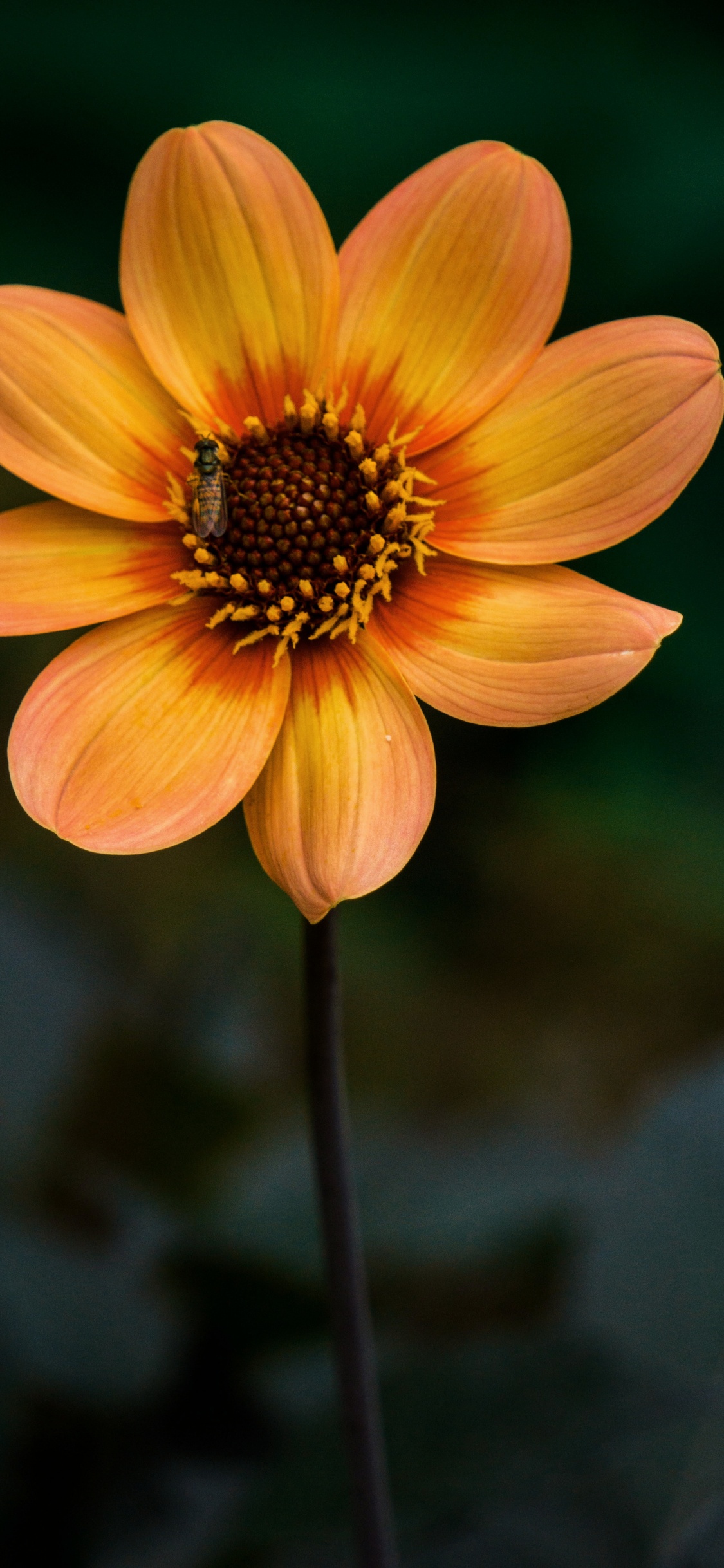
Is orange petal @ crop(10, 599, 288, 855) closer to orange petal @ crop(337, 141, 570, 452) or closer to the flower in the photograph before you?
the flower

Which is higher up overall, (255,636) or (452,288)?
(452,288)

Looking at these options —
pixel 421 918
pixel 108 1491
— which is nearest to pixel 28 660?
pixel 421 918

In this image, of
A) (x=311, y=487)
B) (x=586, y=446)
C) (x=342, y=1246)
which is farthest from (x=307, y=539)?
(x=342, y=1246)

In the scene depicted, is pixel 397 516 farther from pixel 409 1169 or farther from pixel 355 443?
pixel 409 1169

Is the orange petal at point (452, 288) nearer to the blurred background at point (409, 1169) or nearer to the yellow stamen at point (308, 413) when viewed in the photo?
the yellow stamen at point (308, 413)

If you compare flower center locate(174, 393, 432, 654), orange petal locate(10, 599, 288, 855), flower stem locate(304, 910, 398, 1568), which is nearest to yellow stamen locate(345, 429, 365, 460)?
flower center locate(174, 393, 432, 654)

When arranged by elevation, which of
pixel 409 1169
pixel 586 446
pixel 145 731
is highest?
pixel 586 446

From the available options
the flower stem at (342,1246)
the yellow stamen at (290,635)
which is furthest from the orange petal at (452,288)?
the flower stem at (342,1246)
